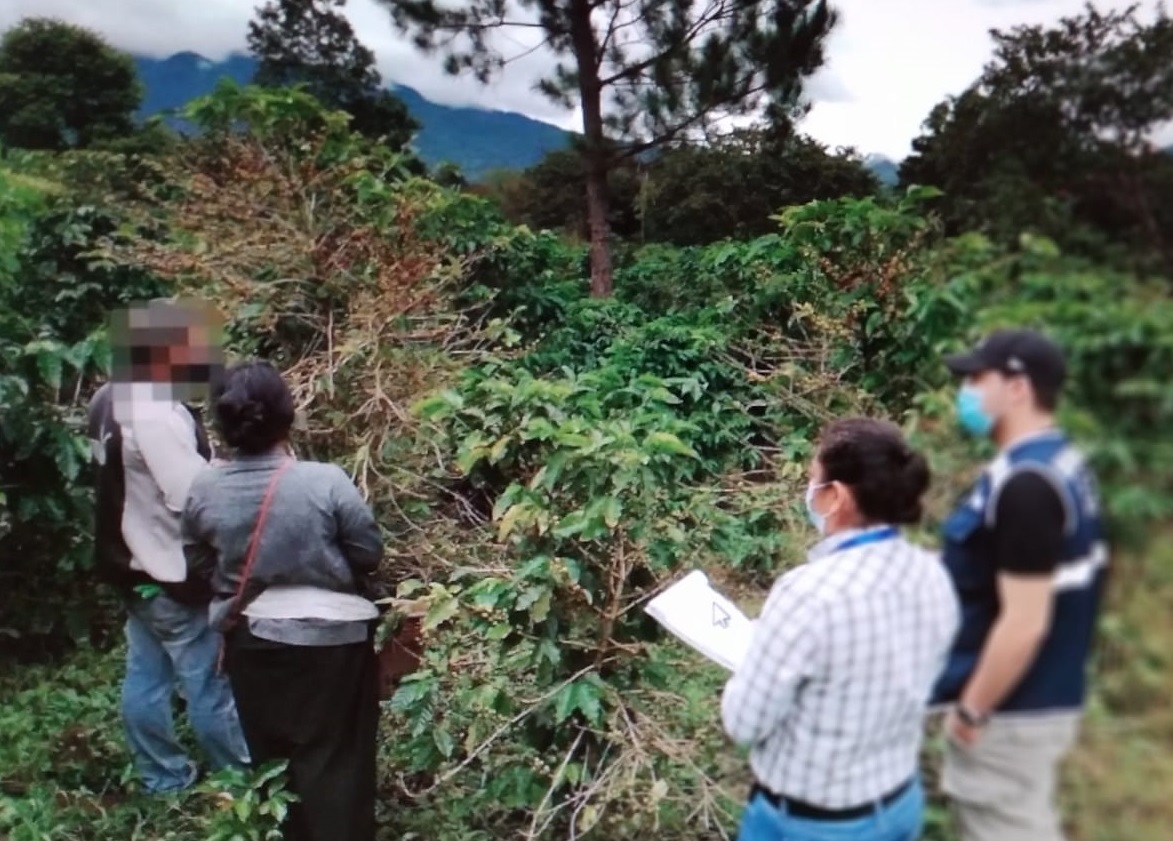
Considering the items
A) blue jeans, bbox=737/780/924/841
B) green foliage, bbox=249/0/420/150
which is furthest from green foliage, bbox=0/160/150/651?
blue jeans, bbox=737/780/924/841

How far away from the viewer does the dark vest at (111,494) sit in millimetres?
2400

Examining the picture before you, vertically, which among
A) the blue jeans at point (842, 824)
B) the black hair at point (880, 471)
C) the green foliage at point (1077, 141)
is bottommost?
the blue jeans at point (842, 824)

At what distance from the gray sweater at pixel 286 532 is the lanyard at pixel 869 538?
3.97 feet

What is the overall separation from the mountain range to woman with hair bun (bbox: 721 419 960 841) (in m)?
3.51

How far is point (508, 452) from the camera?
2.32 meters

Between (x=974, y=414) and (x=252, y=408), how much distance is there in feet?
4.92

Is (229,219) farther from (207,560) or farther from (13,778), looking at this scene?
(13,778)

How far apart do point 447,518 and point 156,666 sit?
0.90 meters

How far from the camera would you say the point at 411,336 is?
3289 millimetres

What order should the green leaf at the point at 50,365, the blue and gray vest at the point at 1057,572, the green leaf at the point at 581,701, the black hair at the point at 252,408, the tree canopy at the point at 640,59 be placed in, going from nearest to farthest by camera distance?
1. the blue and gray vest at the point at 1057,572
2. the black hair at the point at 252,408
3. the green leaf at the point at 581,701
4. the green leaf at the point at 50,365
5. the tree canopy at the point at 640,59

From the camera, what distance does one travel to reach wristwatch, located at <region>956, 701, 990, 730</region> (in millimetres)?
903

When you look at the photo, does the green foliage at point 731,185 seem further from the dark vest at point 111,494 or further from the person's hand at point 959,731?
the person's hand at point 959,731

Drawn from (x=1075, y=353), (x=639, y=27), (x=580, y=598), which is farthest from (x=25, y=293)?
(x=1075, y=353)

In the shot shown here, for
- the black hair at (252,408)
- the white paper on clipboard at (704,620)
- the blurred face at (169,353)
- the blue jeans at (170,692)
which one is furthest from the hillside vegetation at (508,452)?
the blurred face at (169,353)
